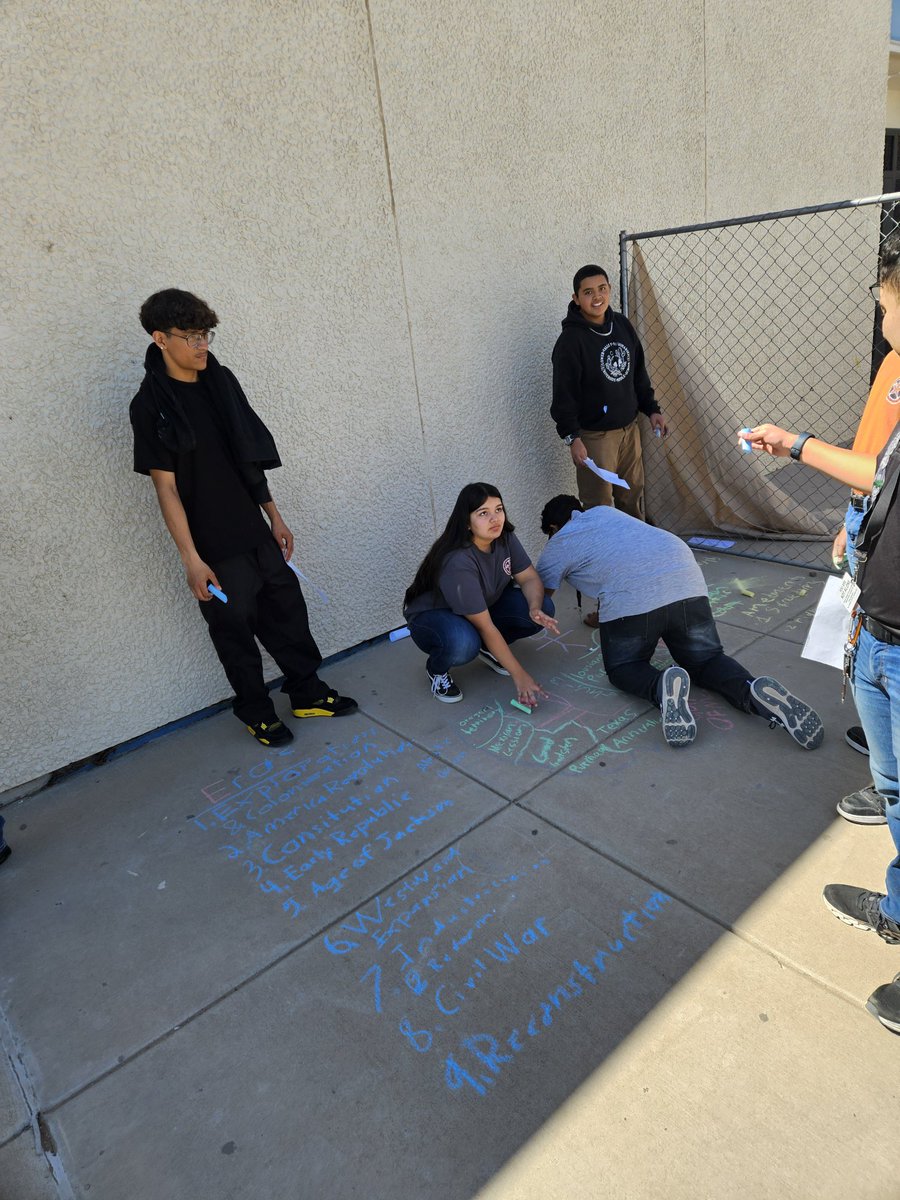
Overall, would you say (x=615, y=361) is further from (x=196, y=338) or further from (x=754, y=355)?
(x=196, y=338)

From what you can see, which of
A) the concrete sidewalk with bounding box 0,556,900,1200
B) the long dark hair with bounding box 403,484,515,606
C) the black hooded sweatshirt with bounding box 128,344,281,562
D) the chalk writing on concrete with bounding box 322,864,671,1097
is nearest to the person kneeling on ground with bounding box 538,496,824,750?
the concrete sidewalk with bounding box 0,556,900,1200

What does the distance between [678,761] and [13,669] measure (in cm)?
274

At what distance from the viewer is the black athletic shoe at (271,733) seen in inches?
125

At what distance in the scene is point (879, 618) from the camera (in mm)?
1543

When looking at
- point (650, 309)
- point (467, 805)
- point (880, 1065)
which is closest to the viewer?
point (880, 1065)

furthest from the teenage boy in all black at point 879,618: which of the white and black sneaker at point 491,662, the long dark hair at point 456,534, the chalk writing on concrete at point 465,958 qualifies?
the white and black sneaker at point 491,662

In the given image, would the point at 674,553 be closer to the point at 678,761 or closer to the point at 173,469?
the point at 678,761

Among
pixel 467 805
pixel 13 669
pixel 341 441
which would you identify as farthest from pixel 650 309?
pixel 13 669

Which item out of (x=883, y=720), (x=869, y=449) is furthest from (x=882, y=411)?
(x=883, y=720)

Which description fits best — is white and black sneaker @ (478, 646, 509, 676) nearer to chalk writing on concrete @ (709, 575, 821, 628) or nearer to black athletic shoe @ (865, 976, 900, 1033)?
chalk writing on concrete @ (709, 575, 821, 628)

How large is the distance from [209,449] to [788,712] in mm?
2523

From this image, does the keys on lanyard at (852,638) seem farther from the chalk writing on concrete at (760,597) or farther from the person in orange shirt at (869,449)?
the chalk writing on concrete at (760,597)

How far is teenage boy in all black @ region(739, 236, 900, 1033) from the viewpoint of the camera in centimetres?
150

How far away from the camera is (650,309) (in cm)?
497
